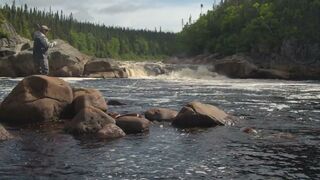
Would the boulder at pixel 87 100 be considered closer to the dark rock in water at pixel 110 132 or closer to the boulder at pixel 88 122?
the boulder at pixel 88 122

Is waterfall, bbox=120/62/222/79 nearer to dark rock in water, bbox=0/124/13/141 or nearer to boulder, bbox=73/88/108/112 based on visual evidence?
boulder, bbox=73/88/108/112

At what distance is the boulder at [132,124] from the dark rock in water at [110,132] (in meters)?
0.58

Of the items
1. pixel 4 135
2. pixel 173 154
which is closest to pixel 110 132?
pixel 173 154

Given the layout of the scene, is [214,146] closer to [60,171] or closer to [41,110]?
[60,171]

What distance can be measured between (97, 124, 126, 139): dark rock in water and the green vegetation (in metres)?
78.2

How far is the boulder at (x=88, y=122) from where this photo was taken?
61.0 ft

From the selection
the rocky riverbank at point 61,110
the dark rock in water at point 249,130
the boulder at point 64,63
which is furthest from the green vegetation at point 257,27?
the dark rock in water at point 249,130

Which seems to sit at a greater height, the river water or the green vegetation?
the green vegetation

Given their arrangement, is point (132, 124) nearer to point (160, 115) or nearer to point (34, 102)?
point (160, 115)

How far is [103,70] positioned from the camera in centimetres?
6950

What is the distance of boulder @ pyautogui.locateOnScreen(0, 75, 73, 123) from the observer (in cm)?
2073

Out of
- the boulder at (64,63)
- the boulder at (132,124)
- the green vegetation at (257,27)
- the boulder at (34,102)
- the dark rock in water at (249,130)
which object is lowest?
the dark rock in water at (249,130)

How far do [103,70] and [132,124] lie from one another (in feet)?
166

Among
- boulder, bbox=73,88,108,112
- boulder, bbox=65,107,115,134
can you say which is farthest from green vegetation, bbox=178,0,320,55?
boulder, bbox=65,107,115,134
